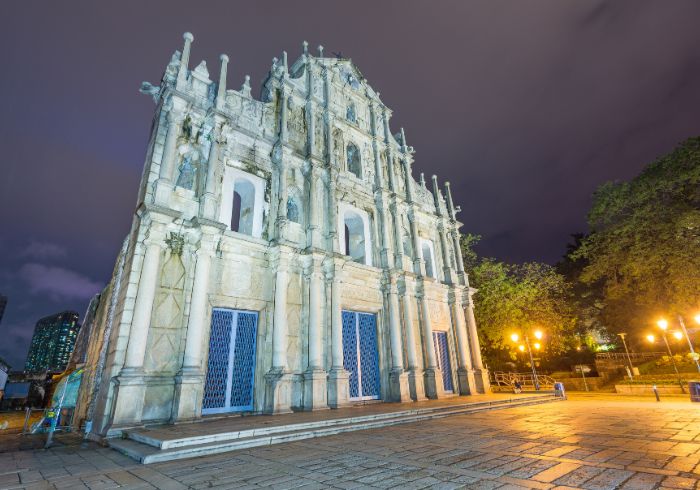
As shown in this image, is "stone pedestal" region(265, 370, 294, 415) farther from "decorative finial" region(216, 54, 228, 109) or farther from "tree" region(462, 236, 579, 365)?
"tree" region(462, 236, 579, 365)

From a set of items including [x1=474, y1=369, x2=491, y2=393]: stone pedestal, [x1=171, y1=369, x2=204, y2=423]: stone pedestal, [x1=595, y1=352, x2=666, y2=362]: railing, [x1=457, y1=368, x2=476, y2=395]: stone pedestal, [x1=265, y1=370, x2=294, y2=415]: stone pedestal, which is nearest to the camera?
[x1=171, y1=369, x2=204, y2=423]: stone pedestal

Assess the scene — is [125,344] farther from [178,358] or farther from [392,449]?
[392,449]

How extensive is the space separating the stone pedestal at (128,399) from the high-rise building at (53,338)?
201 m

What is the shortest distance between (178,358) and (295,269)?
481 centimetres

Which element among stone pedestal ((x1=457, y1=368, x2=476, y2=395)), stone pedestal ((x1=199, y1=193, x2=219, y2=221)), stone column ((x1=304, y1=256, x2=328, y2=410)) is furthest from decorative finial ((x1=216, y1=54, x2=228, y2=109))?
stone pedestal ((x1=457, y1=368, x2=476, y2=395))

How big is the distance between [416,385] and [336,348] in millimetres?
4247

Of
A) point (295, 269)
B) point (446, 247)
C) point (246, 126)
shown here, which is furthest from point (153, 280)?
point (446, 247)

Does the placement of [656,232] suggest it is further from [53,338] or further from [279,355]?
[53,338]

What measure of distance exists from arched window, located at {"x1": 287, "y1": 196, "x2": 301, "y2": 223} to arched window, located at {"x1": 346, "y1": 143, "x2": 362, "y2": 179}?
4.64 meters

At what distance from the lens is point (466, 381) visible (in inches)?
624

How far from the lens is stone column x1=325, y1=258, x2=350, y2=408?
37.1 ft

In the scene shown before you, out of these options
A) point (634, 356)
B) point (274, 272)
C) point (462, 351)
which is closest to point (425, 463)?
point (274, 272)

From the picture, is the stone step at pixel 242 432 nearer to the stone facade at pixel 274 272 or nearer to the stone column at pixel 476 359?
the stone facade at pixel 274 272

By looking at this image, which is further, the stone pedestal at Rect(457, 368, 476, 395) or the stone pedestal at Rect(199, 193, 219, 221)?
the stone pedestal at Rect(457, 368, 476, 395)
